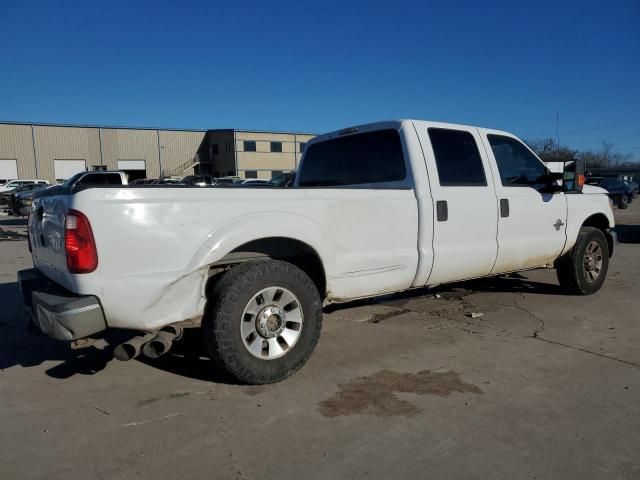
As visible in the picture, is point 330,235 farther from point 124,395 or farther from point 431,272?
point 124,395

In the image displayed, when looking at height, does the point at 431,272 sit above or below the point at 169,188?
below

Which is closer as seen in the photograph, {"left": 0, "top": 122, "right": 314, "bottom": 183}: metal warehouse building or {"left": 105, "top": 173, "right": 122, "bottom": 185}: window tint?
{"left": 105, "top": 173, "right": 122, "bottom": 185}: window tint

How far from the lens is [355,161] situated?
16.9 feet

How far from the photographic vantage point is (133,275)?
3117mm

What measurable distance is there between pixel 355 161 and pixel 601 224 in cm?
365

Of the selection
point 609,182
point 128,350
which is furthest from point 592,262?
point 609,182

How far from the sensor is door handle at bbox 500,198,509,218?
5.14 meters

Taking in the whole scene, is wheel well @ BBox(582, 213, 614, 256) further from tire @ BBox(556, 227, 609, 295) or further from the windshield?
the windshield

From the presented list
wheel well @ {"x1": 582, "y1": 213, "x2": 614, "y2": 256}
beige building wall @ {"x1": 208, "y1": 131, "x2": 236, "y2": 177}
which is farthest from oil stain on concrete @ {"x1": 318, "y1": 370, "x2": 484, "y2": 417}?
beige building wall @ {"x1": 208, "y1": 131, "x2": 236, "y2": 177}

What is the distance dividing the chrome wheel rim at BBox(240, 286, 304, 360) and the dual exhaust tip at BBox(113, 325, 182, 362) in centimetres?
49

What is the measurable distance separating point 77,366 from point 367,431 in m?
2.55

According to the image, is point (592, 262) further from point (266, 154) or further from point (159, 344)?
point (266, 154)

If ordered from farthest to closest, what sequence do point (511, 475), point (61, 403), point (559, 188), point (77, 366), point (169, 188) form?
1. point (559, 188)
2. point (77, 366)
3. point (61, 403)
4. point (169, 188)
5. point (511, 475)

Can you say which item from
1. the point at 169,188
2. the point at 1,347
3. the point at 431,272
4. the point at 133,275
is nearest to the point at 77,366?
the point at 1,347
